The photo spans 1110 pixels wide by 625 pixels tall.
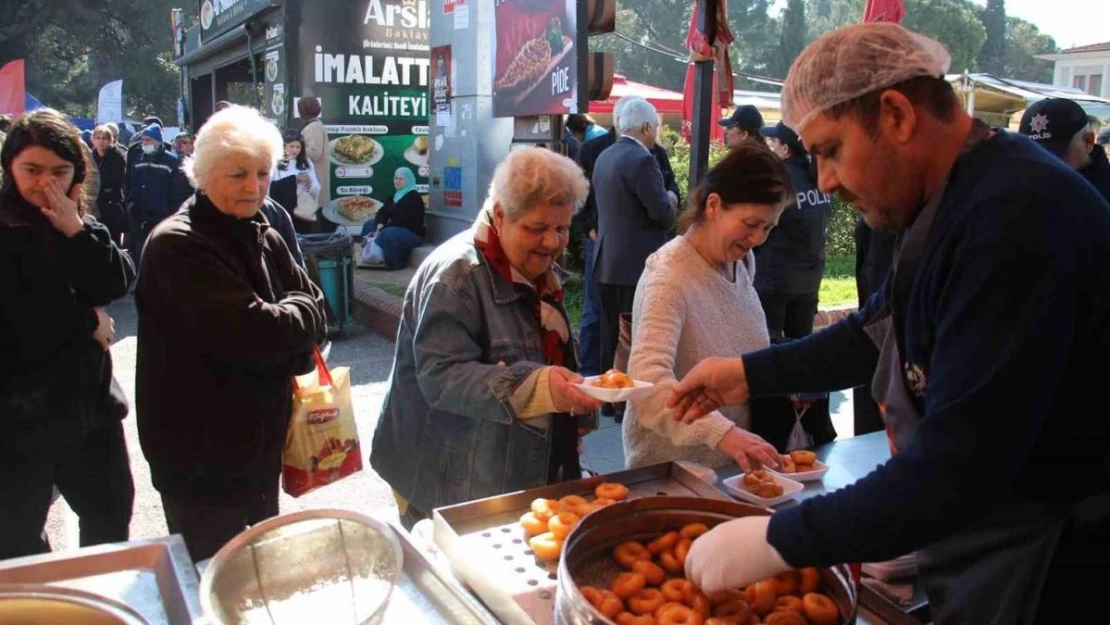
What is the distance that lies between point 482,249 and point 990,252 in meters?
1.40

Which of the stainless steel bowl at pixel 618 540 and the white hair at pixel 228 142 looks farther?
the white hair at pixel 228 142

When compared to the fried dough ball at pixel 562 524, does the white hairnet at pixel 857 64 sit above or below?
above

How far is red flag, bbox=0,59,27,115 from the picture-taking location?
1398 cm

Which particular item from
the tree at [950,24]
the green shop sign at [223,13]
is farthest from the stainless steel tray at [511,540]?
the tree at [950,24]

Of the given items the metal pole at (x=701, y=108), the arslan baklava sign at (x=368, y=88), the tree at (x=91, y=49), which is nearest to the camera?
the metal pole at (x=701, y=108)

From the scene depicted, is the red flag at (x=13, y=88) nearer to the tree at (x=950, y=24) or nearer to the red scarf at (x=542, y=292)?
the red scarf at (x=542, y=292)

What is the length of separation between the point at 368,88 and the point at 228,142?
11079 mm

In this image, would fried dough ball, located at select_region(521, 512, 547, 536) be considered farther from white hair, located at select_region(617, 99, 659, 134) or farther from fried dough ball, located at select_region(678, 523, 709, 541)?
white hair, located at select_region(617, 99, 659, 134)

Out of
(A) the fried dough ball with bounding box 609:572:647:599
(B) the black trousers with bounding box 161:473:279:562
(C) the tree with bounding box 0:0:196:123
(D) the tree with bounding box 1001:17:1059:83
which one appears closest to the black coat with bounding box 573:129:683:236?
(B) the black trousers with bounding box 161:473:279:562

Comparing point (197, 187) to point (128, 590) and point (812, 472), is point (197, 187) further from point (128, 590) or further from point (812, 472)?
point (812, 472)

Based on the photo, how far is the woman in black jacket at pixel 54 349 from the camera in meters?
2.62

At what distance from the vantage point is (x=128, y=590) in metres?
1.49

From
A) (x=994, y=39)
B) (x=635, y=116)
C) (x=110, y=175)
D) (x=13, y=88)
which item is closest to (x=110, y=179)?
(x=110, y=175)

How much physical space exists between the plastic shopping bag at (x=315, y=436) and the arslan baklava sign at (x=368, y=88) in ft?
33.5
